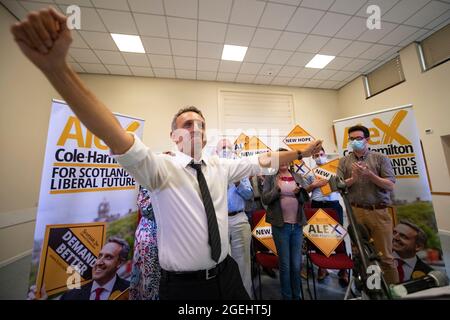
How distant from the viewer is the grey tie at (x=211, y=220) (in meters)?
0.92

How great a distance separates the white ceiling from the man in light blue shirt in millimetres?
3074

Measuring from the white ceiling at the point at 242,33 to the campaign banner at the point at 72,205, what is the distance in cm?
255

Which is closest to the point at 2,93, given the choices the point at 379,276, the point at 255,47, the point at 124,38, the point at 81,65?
the point at 81,65

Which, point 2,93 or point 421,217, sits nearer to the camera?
point 421,217

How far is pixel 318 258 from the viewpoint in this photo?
2.18 meters

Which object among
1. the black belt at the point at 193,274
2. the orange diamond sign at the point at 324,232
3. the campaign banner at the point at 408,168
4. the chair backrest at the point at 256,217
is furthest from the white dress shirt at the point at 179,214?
the campaign banner at the point at 408,168

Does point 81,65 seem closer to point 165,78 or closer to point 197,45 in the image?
point 165,78

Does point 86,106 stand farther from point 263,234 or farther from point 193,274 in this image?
point 263,234

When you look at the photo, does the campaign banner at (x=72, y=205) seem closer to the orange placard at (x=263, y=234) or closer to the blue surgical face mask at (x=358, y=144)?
the orange placard at (x=263, y=234)

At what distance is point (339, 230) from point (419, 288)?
4.22 feet

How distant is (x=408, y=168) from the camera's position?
242 cm

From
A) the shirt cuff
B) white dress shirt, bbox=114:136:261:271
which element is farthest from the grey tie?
the shirt cuff

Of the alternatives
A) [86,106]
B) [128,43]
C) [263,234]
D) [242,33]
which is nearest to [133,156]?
[86,106]

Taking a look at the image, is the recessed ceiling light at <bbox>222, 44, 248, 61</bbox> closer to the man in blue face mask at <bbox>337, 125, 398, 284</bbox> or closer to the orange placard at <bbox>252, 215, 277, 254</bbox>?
the man in blue face mask at <bbox>337, 125, 398, 284</bbox>
